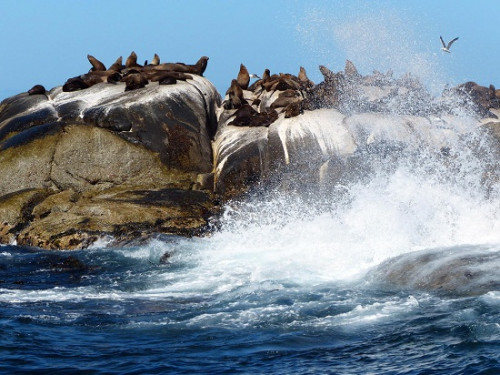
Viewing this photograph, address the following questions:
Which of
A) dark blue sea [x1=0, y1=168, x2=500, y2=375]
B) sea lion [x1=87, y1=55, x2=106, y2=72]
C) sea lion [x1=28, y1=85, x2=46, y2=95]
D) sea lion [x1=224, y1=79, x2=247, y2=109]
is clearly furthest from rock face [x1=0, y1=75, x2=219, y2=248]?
sea lion [x1=87, y1=55, x2=106, y2=72]

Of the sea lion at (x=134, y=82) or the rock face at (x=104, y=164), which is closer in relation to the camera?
the rock face at (x=104, y=164)

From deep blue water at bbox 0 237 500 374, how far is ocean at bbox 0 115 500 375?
0.09 feet

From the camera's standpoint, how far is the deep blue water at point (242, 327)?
24.0 ft

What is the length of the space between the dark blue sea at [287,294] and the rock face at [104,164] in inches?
34.5

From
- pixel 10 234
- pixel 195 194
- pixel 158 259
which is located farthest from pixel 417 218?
pixel 10 234

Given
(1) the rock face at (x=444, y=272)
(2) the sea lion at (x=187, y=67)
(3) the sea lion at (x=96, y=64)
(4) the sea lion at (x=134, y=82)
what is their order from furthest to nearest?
(3) the sea lion at (x=96, y=64) → (2) the sea lion at (x=187, y=67) → (4) the sea lion at (x=134, y=82) → (1) the rock face at (x=444, y=272)

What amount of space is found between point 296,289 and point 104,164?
29.7ft

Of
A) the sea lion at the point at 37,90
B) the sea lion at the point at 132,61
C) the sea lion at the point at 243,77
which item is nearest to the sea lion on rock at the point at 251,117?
the sea lion at the point at 243,77

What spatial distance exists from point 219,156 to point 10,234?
18.0ft

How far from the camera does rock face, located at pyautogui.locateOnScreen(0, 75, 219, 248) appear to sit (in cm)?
1599

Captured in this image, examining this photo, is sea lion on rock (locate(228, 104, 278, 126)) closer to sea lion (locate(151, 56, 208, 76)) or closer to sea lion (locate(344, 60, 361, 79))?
sea lion (locate(344, 60, 361, 79))

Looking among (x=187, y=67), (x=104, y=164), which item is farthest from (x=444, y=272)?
(x=187, y=67)

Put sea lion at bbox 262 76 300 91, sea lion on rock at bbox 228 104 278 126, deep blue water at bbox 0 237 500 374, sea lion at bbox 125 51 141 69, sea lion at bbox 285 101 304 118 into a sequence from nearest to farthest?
deep blue water at bbox 0 237 500 374
sea lion at bbox 285 101 304 118
sea lion on rock at bbox 228 104 278 126
sea lion at bbox 262 76 300 91
sea lion at bbox 125 51 141 69

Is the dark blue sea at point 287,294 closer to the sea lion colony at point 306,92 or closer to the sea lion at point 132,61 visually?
the sea lion colony at point 306,92
